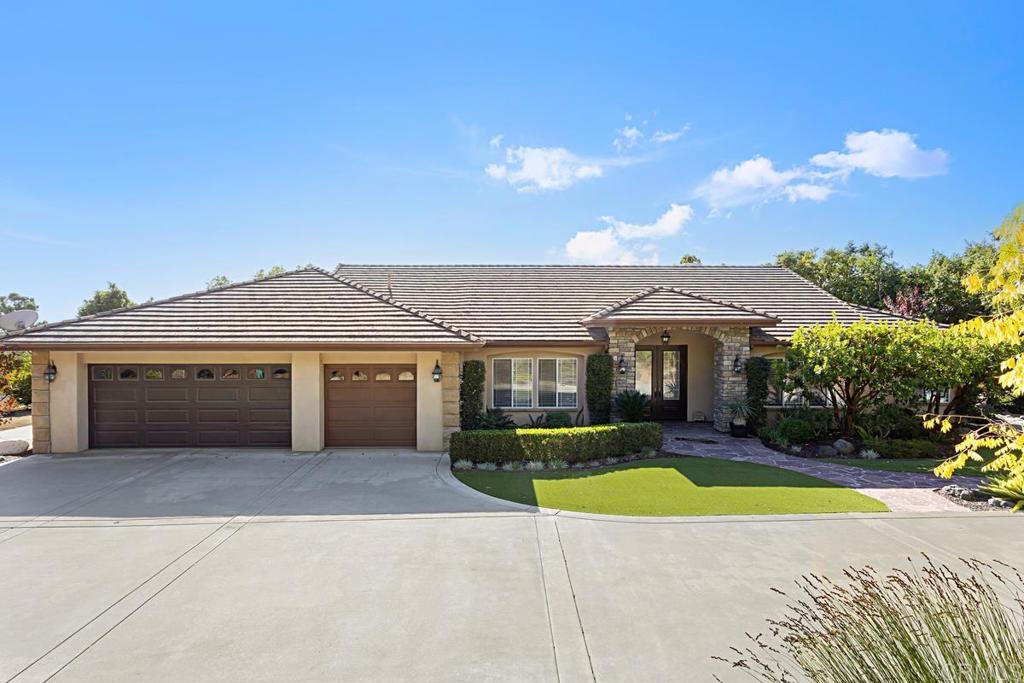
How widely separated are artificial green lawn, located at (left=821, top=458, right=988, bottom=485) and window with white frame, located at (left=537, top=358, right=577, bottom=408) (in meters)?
7.09

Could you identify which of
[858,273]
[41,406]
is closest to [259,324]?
[41,406]


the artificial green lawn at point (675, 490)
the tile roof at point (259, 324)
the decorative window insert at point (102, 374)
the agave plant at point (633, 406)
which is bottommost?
the artificial green lawn at point (675, 490)

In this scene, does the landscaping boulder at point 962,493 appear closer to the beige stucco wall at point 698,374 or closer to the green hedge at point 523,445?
the green hedge at point 523,445

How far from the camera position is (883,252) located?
32.2 meters

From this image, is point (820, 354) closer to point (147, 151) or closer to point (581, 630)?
point (581, 630)

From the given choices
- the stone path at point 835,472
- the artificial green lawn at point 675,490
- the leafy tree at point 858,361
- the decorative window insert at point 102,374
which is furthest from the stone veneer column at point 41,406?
the leafy tree at point 858,361

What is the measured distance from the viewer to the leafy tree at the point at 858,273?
1121 inches

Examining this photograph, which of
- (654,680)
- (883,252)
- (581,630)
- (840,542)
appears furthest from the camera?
(883,252)

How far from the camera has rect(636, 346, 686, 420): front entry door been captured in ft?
57.7

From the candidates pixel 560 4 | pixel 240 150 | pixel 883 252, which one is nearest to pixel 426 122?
pixel 560 4

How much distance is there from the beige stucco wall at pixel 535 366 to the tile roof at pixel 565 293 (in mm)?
448

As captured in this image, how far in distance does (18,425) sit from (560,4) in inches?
900

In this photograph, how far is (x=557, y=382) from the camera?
15797 mm

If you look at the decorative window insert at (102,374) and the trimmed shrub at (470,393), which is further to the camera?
the trimmed shrub at (470,393)
